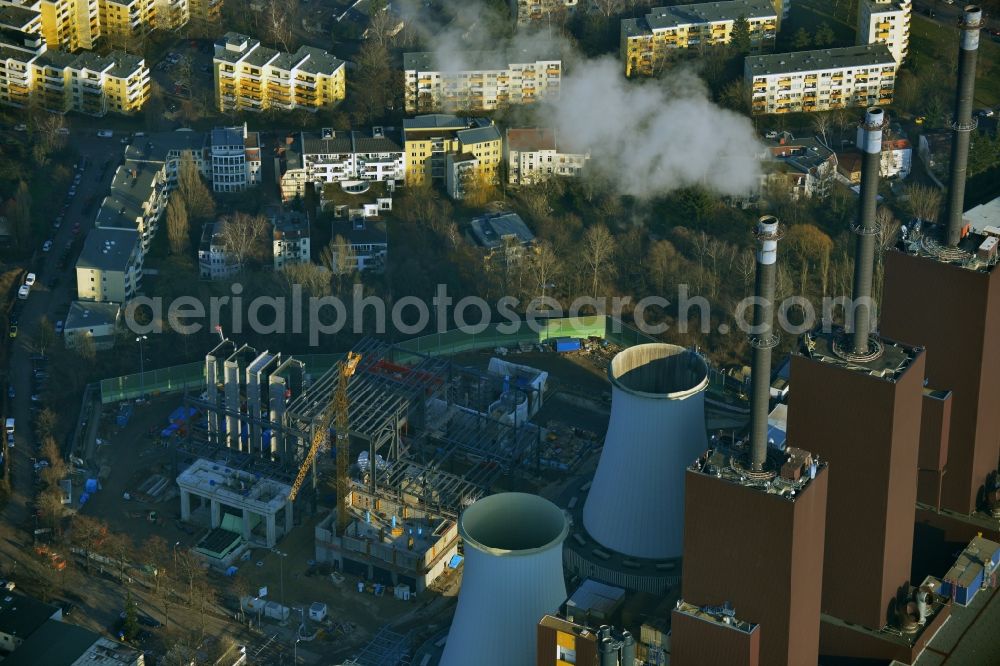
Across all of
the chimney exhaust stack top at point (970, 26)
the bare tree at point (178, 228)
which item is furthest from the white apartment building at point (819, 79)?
the chimney exhaust stack top at point (970, 26)

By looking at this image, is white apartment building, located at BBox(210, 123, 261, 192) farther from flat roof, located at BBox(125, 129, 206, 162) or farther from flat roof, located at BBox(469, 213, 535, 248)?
flat roof, located at BBox(469, 213, 535, 248)

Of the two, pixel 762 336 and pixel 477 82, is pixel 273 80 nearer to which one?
pixel 477 82

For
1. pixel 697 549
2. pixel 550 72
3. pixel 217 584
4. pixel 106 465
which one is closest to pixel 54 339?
pixel 106 465

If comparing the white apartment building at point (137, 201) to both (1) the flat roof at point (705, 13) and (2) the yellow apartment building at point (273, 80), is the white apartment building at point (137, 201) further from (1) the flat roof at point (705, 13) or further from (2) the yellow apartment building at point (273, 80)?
(1) the flat roof at point (705, 13)

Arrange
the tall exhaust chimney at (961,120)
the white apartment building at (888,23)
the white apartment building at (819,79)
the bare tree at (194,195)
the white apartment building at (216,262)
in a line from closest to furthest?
1. the tall exhaust chimney at (961,120)
2. the white apartment building at (216,262)
3. the bare tree at (194,195)
4. the white apartment building at (819,79)
5. the white apartment building at (888,23)

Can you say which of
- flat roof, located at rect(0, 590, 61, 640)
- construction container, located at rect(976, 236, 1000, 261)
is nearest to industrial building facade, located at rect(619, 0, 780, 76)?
construction container, located at rect(976, 236, 1000, 261)

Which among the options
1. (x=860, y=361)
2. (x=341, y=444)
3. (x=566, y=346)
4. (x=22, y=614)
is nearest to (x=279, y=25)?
(x=566, y=346)

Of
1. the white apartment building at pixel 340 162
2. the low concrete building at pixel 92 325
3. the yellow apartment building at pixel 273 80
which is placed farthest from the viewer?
the yellow apartment building at pixel 273 80

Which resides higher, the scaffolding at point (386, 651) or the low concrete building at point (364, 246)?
the low concrete building at point (364, 246)
